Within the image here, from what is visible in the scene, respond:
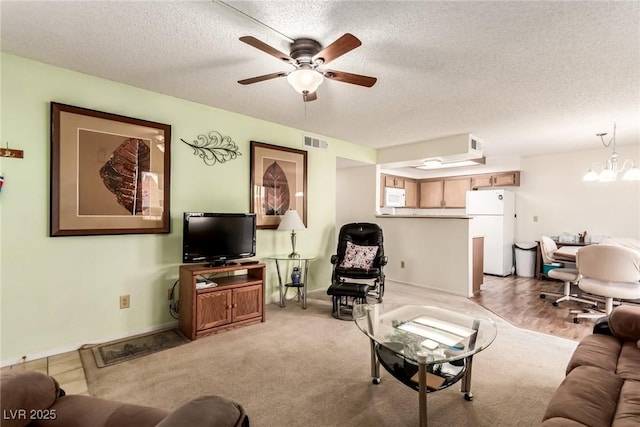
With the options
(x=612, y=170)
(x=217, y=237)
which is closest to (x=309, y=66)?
(x=217, y=237)

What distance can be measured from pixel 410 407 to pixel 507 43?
2.51 metres

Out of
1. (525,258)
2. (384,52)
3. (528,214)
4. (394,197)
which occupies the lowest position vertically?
(525,258)

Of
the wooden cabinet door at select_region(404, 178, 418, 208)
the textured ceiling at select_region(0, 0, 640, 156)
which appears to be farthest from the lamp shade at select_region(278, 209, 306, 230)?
the wooden cabinet door at select_region(404, 178, 418, 208)

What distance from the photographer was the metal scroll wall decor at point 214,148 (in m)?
3.32

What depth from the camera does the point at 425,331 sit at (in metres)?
2.14

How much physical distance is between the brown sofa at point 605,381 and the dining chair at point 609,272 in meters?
1.52

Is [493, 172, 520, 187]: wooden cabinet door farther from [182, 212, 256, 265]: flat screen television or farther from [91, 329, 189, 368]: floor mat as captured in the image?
[91, 329, 189, 368]: floor mat

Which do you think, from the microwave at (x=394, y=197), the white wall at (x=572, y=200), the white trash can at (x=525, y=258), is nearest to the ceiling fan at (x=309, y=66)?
the microwave at (x=394, y=197)

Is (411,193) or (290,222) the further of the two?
(411,193)

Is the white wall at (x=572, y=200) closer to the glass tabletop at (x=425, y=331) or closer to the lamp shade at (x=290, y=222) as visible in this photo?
the glass tabletop at (x=425, y=331)

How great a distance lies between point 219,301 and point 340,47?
2522 mm

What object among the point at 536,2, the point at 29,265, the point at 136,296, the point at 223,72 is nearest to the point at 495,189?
the point at 536,2

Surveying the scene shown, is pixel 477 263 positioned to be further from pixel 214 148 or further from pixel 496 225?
pixel 214 148

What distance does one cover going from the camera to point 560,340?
9.53 ft
